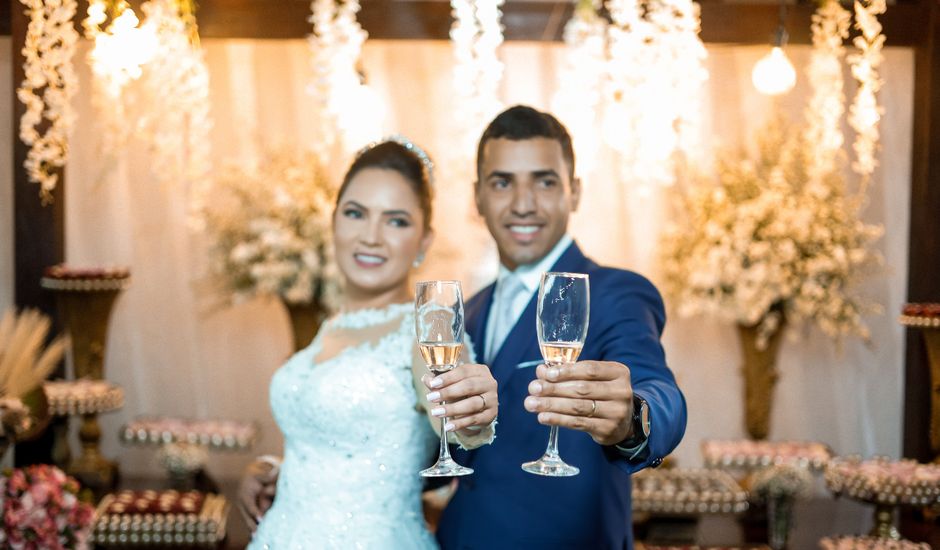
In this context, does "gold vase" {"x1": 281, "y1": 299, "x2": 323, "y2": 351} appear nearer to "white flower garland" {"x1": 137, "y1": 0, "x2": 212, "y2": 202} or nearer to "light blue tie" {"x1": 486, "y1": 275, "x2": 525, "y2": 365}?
"white flower garland" {"x1": 137, "y1": 0, "x2": 212, "y2": 202}

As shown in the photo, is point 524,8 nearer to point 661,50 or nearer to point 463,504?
point 661,50

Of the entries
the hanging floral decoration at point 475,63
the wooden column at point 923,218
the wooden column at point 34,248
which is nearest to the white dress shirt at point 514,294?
the hanging floral decoration at point 475,63

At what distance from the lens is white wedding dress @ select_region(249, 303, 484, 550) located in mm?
2523

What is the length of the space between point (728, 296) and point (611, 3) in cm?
143

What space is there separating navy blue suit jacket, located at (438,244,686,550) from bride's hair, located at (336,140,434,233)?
44 centimetres

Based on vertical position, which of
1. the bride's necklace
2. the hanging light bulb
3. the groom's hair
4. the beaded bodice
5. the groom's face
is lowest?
the beaded bodice

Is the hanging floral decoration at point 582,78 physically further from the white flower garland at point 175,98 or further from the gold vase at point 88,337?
the gold vase at point 88,337

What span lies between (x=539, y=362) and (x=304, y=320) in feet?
8.55

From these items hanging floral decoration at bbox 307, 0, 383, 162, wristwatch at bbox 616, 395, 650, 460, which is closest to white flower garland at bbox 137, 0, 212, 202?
hanging floral decoration at bbox 307, 0, 383, 162

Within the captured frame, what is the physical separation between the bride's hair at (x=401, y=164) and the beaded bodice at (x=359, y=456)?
1.18ft

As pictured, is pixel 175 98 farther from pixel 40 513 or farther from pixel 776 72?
pixel 776 72

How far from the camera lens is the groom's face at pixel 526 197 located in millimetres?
2541

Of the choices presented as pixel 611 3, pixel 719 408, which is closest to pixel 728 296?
pixel 719 408

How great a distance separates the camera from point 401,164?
105 inches
